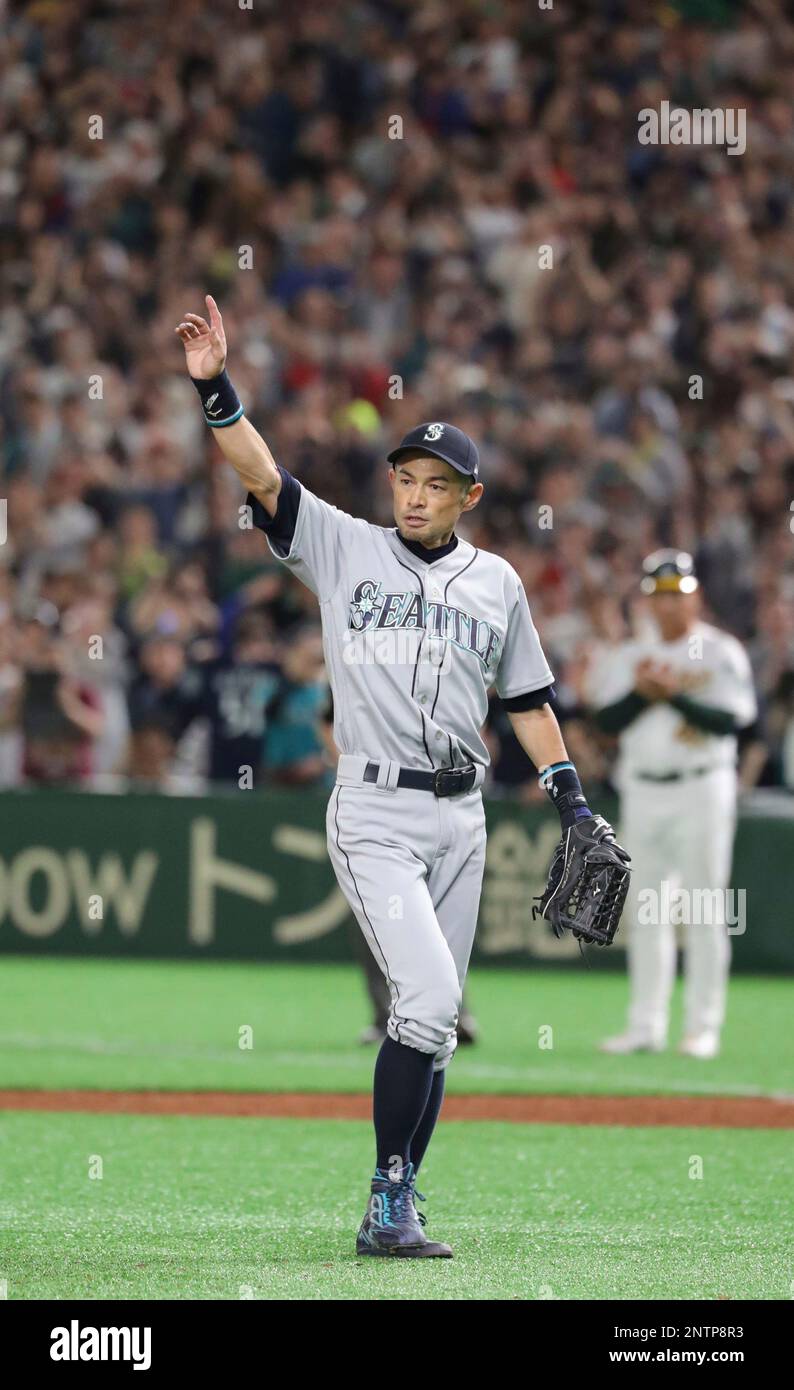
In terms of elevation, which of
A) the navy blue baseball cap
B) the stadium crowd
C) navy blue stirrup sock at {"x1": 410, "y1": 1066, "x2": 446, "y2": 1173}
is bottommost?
navy blue stirrup sock at {"x1": 410, "y1": 1066, "x2": 446, "y2": 1173}

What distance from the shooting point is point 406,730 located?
599cm

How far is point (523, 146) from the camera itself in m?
18.7

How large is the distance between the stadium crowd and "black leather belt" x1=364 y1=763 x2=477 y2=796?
315 inches

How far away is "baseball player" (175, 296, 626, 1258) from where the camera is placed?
588 cm

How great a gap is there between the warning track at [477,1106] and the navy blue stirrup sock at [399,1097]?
10.1 ft

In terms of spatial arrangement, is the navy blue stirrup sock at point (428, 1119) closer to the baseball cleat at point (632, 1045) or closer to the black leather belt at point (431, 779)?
the black leather belt at point (431, 779)

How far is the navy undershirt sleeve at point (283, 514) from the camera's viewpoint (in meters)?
5.98

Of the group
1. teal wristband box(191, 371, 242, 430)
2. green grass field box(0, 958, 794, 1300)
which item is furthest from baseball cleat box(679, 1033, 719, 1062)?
teal wristband box(191, 371, 242, 430)

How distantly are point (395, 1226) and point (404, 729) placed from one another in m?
1.33

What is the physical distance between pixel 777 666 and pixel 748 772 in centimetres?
74

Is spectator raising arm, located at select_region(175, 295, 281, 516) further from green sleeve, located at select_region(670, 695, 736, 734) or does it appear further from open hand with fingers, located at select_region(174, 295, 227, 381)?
green sleeve, located at select_region(670, 695, 736, 734)

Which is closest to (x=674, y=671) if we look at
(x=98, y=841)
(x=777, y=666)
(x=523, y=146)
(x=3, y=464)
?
(x=777, y=666)

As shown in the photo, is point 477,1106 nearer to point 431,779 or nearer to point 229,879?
point 431,779

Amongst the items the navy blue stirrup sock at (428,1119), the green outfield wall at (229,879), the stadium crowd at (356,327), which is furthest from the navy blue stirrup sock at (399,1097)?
the green outfield wall at (229,879)
